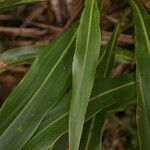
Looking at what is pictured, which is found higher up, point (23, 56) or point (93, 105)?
point (23, 56)

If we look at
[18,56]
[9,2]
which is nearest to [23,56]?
[18,56]

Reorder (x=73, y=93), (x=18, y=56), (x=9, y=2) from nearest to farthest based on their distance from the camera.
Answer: (x=73, y=93) → (x=9, y=2) → (x=18, y=56)

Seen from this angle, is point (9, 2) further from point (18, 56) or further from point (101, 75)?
point (101, 75)

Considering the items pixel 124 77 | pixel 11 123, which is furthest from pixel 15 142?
pixel 124 77

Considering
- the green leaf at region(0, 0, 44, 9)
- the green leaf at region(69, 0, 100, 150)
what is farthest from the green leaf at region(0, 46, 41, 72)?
the green leaf at region(69, 0, 100, 150)

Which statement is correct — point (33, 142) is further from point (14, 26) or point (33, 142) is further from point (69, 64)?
point (14, 26)

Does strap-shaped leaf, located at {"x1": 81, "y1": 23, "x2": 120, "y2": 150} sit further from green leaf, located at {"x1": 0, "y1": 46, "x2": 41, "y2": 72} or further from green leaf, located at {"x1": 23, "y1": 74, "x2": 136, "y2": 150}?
green leaf, located at {"x1": 0, "y1": 46, "x2": 41, "y2": 72}
